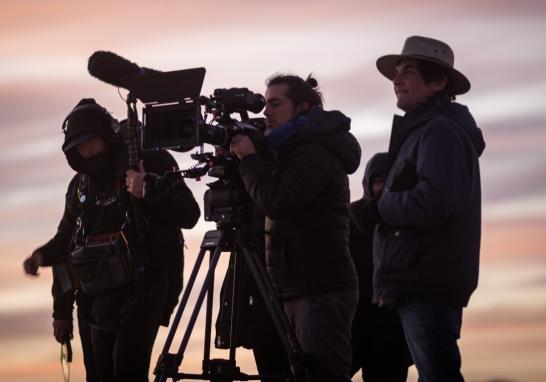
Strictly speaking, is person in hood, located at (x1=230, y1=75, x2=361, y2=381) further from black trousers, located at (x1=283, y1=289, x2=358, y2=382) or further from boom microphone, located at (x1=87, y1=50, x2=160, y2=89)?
boom microphone, located at (x1=87, y1=50, x2=160, y2=89)

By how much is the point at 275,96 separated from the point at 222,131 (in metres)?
0.42

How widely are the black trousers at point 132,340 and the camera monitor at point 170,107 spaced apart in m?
1.06

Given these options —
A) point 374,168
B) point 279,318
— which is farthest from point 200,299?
point 374,168

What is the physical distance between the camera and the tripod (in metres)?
5.69

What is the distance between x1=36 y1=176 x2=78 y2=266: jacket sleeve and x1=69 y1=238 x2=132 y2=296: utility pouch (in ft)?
2.03

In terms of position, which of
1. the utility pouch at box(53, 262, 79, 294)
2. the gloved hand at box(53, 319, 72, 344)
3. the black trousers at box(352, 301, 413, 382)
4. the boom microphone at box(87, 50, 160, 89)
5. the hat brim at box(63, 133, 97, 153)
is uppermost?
the boom microphone at box(87, 50, 160, 89)

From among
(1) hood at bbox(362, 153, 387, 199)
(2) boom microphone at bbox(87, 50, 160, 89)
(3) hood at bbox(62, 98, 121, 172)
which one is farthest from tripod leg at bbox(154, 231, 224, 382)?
(2) boom microphone at bbox(87, 50, 160, 89)

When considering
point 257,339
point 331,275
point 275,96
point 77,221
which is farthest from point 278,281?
point 77,221

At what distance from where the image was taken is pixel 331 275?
18.8 feet

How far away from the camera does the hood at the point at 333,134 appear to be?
596 cm

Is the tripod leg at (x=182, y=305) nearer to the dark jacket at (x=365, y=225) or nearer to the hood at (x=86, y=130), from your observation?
the dark jacket at (x=365, y=225)

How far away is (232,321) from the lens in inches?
246

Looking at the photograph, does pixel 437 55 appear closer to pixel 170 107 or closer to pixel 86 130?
pixel 170 107

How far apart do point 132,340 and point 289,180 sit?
1717mm
